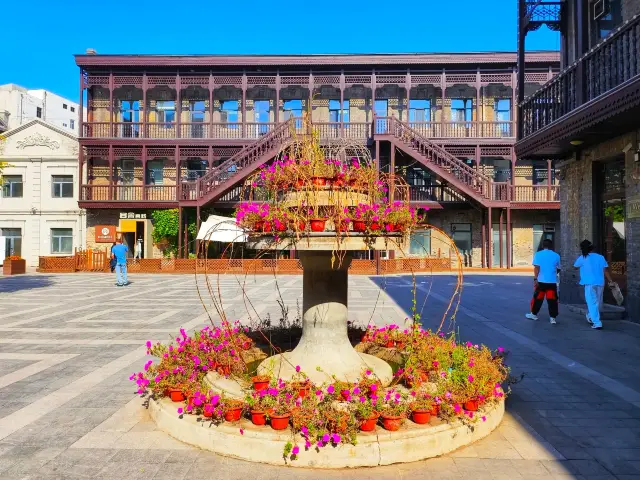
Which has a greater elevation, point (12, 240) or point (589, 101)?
point (589, 101)

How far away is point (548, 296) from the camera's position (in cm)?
948

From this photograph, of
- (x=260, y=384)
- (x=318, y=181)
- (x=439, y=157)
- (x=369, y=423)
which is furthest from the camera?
(x=439, y=157)

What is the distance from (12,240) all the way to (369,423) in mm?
32220

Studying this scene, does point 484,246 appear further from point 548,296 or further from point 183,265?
point 548,296

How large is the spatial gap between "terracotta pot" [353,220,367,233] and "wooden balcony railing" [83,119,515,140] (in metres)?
22.6

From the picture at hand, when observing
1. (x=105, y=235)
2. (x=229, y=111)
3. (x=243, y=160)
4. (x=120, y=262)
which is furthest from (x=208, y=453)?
(x=229, y=111)

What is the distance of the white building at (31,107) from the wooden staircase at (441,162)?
98.7 ft

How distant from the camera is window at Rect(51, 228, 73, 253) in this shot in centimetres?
2892

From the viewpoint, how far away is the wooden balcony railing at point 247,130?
2668cm

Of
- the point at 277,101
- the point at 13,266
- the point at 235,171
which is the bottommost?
the point at 13,266

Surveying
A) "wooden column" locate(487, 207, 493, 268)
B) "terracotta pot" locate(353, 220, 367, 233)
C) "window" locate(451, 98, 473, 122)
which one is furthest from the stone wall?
"window" locate(451, 98, 473, 122)

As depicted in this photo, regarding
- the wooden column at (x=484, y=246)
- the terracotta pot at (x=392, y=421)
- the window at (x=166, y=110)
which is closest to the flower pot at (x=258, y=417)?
the terracotta pot at (x=392, y=421)

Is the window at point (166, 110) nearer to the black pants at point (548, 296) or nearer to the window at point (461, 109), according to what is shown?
the window at point (461, 109)

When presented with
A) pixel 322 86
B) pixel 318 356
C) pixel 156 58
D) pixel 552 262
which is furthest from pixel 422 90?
pixel 318 356
